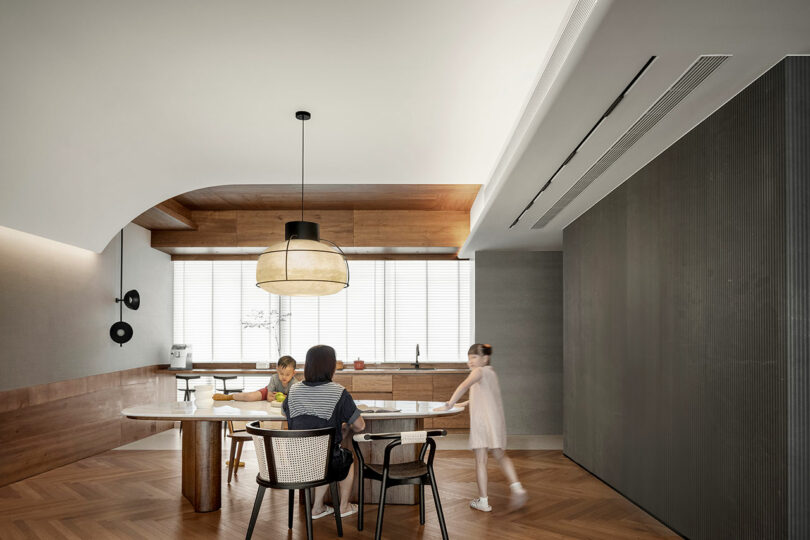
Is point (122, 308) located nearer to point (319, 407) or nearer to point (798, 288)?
point (319, 407)

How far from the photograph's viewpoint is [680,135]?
13.2 ft

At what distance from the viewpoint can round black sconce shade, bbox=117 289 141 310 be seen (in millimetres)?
8023

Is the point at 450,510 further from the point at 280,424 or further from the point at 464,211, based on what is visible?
the point at 464,211

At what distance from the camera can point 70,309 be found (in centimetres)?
694

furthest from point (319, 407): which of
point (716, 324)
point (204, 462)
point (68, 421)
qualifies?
point (68, 421)

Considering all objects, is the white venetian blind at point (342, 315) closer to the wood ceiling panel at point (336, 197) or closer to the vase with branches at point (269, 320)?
the vase with branches at point (269, 320)

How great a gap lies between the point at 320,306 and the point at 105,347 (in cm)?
305

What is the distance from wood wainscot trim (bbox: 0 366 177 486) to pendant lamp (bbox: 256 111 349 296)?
3067mm

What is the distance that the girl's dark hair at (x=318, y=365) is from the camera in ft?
13.3

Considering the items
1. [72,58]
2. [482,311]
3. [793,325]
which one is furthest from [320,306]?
[793,325]

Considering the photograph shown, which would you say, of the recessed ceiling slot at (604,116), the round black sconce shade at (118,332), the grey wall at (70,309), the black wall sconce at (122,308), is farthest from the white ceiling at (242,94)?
the round black sconce shade at (118,332)

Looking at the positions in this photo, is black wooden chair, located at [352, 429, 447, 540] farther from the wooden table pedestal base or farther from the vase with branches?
the vase with branches

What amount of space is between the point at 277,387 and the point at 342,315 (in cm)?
394

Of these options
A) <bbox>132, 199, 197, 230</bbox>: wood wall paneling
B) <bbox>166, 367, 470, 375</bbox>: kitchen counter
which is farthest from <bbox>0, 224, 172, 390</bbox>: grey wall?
<bbox>166, 367, 470, 375</bbox>: kitchen counter
